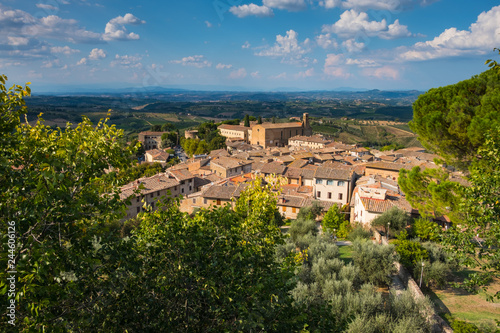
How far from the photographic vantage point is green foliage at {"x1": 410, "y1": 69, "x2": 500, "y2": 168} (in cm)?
1047

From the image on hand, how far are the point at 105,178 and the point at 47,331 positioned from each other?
6.96 feet

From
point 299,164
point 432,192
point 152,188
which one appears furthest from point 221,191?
point 432,192

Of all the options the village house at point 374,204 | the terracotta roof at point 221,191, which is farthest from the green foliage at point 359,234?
the terracotta roof at point 221,191

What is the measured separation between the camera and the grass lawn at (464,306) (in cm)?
1216

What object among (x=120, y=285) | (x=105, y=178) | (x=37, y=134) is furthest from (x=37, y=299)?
(x=37, y=134)

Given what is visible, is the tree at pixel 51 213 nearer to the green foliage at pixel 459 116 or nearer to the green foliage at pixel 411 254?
the green foliage at pixel 459 116

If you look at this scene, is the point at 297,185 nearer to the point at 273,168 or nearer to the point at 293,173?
the point at 293,173

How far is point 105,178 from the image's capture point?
4758mm

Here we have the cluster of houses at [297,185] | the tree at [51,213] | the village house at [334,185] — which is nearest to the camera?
the tree at [51,213]

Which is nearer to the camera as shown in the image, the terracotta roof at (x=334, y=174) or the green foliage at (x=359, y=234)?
the green foliage at (x=359, y=234)

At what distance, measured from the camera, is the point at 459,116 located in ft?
37.3

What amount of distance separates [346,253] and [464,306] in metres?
6.54

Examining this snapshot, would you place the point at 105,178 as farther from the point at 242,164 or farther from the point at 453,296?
the point at 242,164

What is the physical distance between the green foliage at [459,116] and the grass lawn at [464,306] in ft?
19.6
